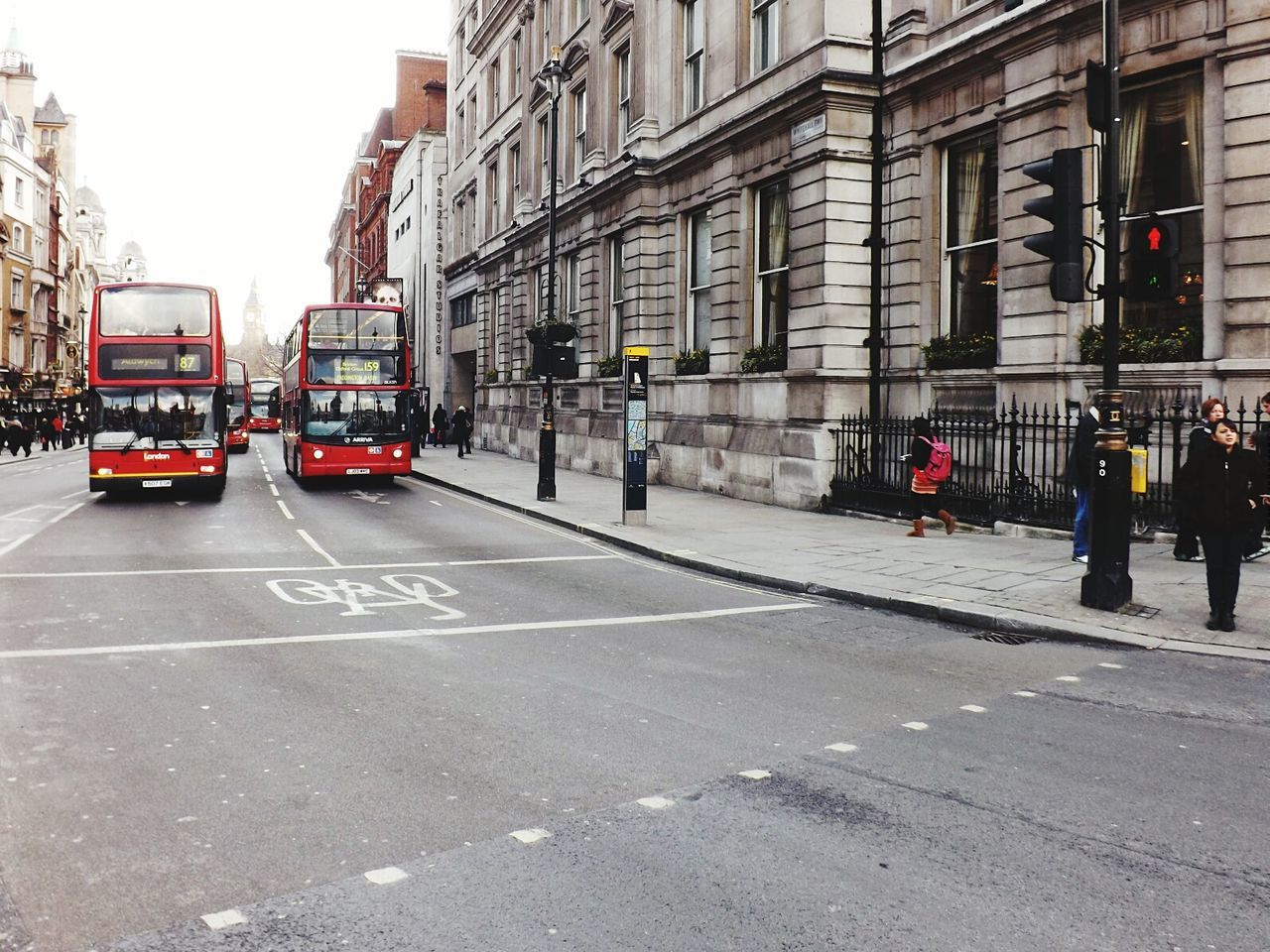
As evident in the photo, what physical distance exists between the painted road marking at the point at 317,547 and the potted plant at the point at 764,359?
914 cm

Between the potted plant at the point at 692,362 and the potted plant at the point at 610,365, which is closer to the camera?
the potted plant at the point at 692,362

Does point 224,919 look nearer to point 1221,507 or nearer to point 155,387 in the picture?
point 1221,507

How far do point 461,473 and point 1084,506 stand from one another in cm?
1910

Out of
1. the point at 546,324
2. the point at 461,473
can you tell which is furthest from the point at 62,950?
the point at 461,473

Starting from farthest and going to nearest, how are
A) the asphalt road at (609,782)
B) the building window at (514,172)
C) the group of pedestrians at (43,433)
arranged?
the group of pedestrians at (43,433) < the building window at (514,172) < the asphalt road at (609,782)

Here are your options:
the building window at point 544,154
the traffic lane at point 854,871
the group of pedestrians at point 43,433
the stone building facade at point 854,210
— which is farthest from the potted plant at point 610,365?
the group of pedestrians at point 43,433

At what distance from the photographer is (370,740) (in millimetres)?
5738

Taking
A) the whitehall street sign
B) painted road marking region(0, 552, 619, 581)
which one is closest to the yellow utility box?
painted road marking region(0, 552, 619, 581)

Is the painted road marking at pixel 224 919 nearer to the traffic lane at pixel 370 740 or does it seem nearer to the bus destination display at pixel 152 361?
the traffic lane at pixel 370 740

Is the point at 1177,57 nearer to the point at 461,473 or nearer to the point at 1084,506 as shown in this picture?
the point at 1084,506

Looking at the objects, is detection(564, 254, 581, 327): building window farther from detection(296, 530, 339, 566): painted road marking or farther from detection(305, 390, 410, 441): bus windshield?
detection(296, 530, 339, 566): painted road marking

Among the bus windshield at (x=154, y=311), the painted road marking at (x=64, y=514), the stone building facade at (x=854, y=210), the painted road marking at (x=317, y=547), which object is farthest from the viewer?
the bus windshield at (x=154, y=311)

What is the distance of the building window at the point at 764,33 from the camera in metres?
20.8

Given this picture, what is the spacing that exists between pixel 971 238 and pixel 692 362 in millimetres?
7869
